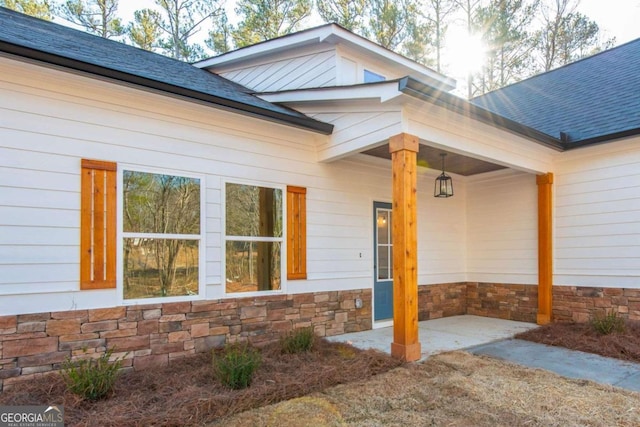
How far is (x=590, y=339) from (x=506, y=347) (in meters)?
1.17

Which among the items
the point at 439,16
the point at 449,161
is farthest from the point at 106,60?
the point at 439,16

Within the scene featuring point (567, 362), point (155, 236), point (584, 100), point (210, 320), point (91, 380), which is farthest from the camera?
point (584, 100)

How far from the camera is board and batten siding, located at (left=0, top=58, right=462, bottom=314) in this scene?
3.53m

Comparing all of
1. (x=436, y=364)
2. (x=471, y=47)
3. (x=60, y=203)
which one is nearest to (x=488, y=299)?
(x=436, y=364)

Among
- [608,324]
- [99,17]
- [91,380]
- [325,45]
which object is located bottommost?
[608,324]

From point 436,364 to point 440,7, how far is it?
1296cm

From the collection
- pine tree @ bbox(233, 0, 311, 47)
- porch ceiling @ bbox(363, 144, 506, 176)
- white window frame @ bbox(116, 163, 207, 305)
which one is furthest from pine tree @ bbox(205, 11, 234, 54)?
white window frame @ bbox(116, 163, 207, 305)

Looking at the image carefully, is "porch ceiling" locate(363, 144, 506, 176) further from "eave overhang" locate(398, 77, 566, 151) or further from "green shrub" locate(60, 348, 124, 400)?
"green shrub" locate(60, 348, 124, 400)

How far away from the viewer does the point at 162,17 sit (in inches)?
501

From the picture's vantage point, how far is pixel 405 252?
433 centimetres

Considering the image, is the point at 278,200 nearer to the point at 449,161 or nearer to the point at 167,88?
the point at 167,88

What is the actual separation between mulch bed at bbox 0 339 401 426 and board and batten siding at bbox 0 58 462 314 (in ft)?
2.52

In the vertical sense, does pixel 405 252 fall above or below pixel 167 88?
below

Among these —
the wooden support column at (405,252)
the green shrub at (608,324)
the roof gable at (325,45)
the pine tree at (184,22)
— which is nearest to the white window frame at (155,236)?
the wooden support column at (405,252)
